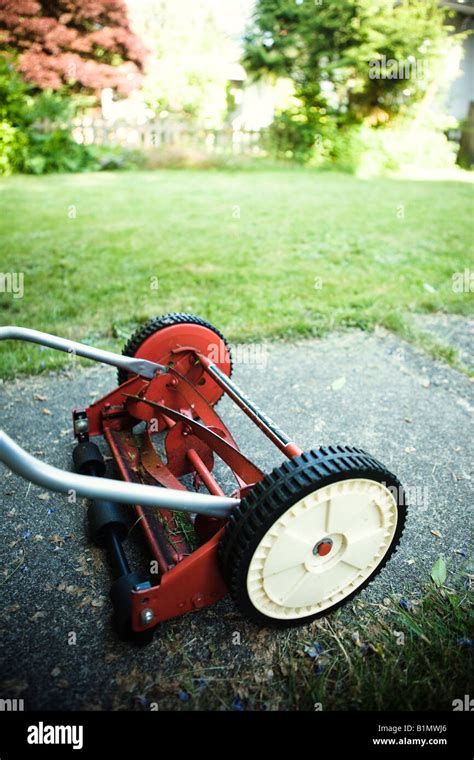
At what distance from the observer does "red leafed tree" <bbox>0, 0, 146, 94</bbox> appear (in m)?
13.0

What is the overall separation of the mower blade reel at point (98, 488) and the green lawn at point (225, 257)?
2290 millimetres

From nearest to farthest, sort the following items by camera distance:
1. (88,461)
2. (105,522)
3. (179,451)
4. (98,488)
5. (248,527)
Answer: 1. (98,488)
2. (248,527)
3. (105,522)
4. (179,451)
5. (88,461)

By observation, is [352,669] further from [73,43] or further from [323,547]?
[73,43]

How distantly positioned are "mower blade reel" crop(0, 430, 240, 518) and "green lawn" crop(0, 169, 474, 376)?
7.51 feet

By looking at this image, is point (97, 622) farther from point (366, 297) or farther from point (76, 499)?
point (366, 297)

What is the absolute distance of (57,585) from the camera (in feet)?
6.43

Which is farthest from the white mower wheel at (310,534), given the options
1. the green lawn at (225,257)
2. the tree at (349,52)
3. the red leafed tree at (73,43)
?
the red leafed tree at (73,43)

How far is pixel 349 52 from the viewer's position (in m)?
13.7

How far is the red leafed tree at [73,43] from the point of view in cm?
1295

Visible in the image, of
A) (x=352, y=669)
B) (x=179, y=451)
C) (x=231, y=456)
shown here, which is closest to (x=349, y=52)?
(x=179, y=451)

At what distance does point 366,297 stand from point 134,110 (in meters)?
13.8

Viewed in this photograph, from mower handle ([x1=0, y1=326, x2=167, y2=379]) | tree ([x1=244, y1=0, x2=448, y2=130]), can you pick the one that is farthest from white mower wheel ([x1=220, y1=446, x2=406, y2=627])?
tree ([x1=244, y1=0, x2=448, y2=130])

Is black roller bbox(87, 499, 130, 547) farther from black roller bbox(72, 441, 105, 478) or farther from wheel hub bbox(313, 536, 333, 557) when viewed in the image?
wheel hub bbox(313, 536, 333, 557)

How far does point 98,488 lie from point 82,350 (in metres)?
1.06
